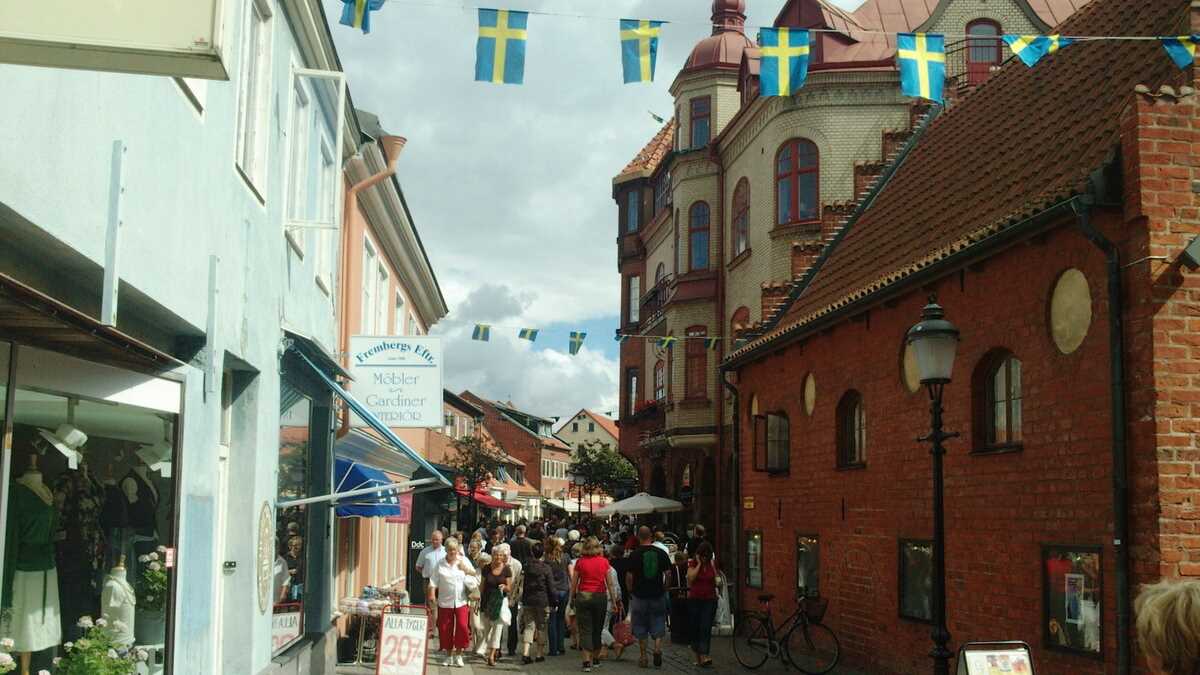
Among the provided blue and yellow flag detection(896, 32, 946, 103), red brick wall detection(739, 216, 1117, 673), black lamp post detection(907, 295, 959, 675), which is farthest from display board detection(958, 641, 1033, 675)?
blue and yellow flag detection(896, 32, 946, 103)

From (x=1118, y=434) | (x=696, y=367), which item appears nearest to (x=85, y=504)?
(x=1118, y=434)

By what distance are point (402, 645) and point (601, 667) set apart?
6.16 meters

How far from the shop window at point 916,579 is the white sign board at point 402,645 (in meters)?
5.82

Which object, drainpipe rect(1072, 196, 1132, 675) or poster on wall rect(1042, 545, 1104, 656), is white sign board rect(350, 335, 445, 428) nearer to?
poster on wall rect(1042, 545, 1104, 656)

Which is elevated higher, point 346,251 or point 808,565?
point 346,251

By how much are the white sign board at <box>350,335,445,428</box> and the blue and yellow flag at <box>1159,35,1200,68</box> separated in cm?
764

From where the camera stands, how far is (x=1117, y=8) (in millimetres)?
14484

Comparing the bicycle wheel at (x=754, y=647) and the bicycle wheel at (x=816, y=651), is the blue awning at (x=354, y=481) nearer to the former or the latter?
the bicycle wheel at (x=754, y=647)

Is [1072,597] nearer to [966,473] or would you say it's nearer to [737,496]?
[966,473]

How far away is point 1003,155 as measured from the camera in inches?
637

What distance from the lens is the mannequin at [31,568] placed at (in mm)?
5707

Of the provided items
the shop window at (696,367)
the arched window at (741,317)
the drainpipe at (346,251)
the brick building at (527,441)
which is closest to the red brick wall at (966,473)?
the drainpipe at (346,251)

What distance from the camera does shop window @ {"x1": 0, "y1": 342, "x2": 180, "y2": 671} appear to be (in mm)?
5746

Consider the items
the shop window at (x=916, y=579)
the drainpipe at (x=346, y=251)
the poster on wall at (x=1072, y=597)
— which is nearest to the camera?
the poster on wall at (x=1072, y=597)
